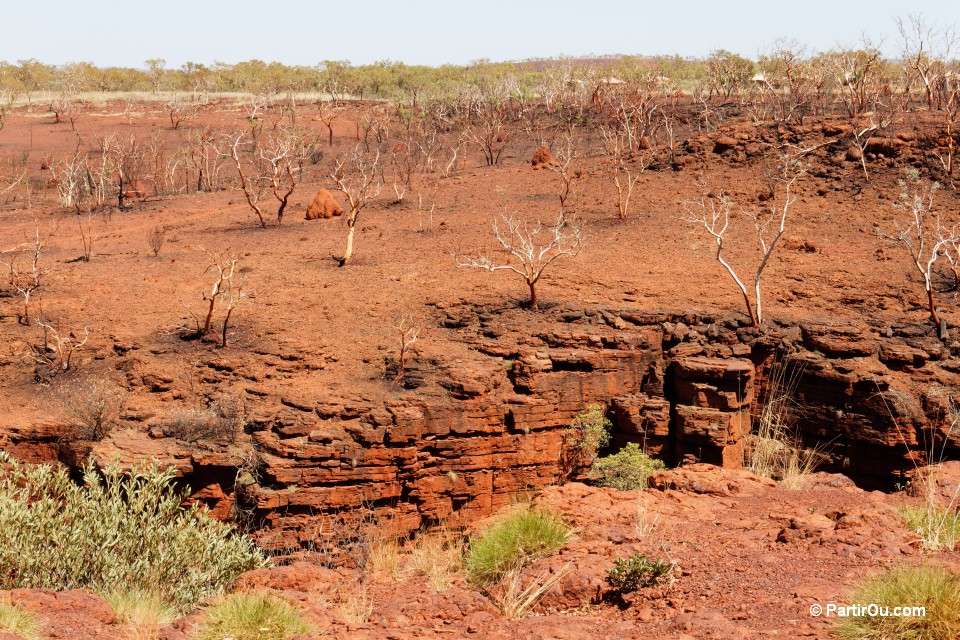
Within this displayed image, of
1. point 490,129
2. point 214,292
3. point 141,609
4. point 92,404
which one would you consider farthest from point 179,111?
point 141,609

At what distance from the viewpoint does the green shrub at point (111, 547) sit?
26.2ft

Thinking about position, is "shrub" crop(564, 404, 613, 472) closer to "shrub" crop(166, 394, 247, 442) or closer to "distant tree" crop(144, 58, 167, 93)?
"shrub" crop(166, 394, 247, 442)

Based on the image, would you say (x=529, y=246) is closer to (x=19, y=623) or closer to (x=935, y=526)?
(x=935, y=526)

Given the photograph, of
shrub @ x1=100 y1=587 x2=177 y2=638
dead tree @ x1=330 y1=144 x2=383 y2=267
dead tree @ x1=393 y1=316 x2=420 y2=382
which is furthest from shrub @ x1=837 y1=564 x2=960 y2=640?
dead tree @ x1=330 y1=144 x2=383 y2=267

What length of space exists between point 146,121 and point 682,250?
92.9 ft

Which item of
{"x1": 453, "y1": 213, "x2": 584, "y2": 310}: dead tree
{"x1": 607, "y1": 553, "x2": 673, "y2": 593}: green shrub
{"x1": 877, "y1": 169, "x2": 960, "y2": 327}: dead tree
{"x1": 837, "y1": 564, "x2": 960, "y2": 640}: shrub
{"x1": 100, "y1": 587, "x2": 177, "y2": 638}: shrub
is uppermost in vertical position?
{"x1": 877, "y1": 169, "x2": 960, "y2": 327}: dead tree

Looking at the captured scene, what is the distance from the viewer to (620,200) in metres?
18.2

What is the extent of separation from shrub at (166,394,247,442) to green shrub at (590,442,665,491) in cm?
425

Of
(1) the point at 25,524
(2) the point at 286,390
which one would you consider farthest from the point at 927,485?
(1) the point at 25,524

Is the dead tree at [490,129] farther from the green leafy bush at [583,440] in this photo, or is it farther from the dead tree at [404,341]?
the green leafy bush at [583,440]

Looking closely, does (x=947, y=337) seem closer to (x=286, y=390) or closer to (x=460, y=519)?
(x=460, y=519)

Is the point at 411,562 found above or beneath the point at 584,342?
beneath

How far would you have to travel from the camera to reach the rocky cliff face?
33.1 feet

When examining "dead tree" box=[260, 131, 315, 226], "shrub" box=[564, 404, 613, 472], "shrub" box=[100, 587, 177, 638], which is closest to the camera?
"shrub" box=[100, 587, 177, 638]
